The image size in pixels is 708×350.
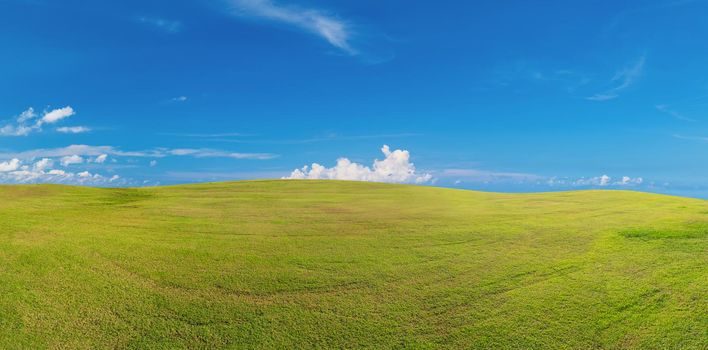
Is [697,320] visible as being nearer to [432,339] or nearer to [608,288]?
[608,288]

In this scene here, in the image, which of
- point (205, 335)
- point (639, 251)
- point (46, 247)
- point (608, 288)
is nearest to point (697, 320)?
point (608, 288)

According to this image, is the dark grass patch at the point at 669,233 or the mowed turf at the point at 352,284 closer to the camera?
the mowed turf at the point at 352,284

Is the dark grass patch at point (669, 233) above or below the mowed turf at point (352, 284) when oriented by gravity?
above

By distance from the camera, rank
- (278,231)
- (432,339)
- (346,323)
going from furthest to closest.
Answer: (278,231)
(346,323)
(432,339)

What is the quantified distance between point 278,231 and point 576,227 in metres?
14.6

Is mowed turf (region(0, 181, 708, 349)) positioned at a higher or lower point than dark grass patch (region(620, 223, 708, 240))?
lower

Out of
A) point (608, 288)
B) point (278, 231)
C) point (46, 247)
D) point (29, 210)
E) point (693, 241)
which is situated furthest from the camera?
point (29, 210)

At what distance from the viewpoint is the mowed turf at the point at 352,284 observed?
28.6 ft

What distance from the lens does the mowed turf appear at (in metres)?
8.70

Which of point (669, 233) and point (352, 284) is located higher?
point (669, 233)

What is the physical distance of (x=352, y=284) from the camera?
11.4 meters

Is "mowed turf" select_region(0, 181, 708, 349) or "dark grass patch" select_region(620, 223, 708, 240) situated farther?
"dark grass patch" select_region(620, 223, 708, 240)

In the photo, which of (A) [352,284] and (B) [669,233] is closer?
(A) [352,284]

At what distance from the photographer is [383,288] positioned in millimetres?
11133
